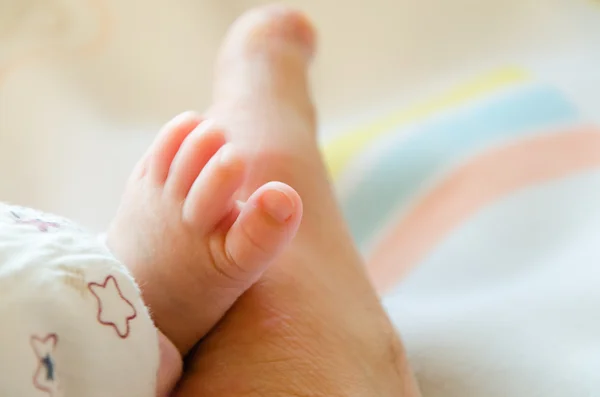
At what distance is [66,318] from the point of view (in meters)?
0.30

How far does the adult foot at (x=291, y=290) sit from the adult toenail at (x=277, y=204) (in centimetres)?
8

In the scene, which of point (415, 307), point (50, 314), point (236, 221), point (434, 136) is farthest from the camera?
point (434, 136)

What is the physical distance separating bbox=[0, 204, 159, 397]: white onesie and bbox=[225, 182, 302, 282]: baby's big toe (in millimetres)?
68

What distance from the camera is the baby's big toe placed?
1.27ft

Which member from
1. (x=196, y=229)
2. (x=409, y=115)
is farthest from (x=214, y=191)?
(x=409, y=115)

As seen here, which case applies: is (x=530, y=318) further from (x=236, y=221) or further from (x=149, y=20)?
(x=149, y=20)

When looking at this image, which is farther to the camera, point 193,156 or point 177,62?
point 177,62

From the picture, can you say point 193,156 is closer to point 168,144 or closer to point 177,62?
point 168,144

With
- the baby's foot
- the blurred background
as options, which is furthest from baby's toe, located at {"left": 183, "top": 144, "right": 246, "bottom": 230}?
the blurred background

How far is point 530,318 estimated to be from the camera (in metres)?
0.65

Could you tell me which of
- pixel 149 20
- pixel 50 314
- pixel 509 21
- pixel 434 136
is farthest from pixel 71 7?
pixel 50 314

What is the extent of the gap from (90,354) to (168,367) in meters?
0.11

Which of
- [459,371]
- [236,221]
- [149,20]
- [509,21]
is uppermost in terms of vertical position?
[509,21]

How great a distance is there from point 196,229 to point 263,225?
1.8 inches
